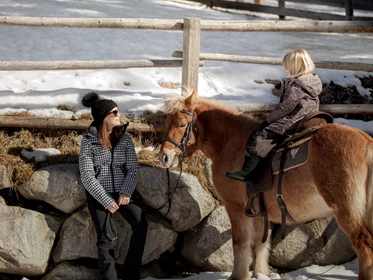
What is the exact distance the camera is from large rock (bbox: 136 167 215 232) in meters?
6.18

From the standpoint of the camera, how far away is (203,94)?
7.52m

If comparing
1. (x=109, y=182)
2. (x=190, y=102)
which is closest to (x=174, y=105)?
(x=190, y=102)

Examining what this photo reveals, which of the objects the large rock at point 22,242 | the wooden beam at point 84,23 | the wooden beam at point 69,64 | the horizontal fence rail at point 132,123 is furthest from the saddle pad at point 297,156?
the large rock at point 22,242

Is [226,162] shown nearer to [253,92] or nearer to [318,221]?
[318,221]

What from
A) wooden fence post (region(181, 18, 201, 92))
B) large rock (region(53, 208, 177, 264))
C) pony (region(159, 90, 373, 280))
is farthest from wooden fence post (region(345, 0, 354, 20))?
large rock (region(53, 208, 177, 264))

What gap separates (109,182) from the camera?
18.1 feet

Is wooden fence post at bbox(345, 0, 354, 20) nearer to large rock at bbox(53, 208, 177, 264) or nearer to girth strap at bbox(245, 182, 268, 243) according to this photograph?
large rock at bbox(53, 208, 177, 264)

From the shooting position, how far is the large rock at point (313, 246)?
6.36 metres

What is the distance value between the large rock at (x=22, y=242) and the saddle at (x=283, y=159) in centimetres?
230

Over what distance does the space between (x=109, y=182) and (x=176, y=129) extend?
88 centimetres

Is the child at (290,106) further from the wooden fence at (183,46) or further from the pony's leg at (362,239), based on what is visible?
the wooden fence at (183,46)

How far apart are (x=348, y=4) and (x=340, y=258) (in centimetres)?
928

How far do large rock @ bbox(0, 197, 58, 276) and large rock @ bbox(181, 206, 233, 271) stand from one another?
1.65 metres

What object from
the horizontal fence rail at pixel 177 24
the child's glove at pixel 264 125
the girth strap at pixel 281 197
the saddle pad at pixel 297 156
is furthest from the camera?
the horizontal fence rail at pixel 177 24
